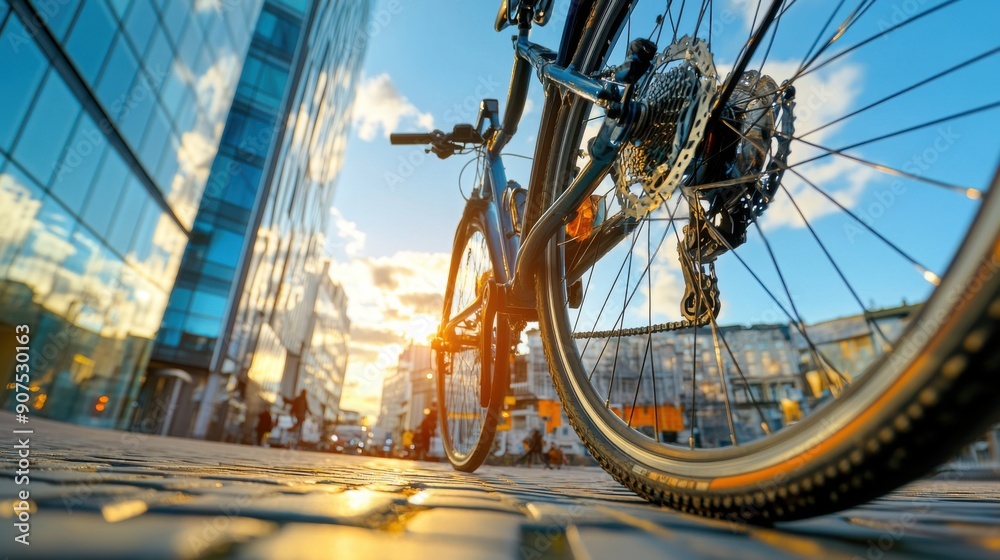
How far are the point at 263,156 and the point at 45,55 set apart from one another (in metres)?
15.0

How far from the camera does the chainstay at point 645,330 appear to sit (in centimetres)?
134

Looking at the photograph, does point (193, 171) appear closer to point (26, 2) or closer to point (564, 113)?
point (26, 2)

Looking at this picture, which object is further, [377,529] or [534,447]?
[534,447]

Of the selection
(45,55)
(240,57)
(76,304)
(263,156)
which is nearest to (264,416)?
(76,304)

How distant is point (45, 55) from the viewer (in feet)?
24.4

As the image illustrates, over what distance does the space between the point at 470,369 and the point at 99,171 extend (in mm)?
11221

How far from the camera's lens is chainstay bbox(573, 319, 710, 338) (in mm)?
1345

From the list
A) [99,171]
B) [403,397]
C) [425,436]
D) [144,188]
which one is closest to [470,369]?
[425,436]

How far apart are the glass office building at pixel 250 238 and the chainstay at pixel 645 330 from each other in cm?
2085

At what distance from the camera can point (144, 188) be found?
11.6m

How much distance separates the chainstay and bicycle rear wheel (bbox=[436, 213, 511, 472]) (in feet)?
1.45

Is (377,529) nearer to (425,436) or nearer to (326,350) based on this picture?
(425,436)

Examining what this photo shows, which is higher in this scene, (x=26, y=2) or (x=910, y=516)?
(x=26, y=2)

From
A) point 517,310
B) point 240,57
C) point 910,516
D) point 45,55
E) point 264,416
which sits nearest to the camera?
point 910,516
